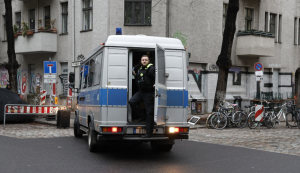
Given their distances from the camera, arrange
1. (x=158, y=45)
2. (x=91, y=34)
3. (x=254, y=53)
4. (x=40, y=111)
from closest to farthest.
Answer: (x=158, y=45) < (x=40, y=111) < (x=91, y=34) < (x=254, y=53)

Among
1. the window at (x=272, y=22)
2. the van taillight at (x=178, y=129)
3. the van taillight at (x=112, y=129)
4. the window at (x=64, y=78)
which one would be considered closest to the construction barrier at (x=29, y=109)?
the van taillight at (x=112, y=129)

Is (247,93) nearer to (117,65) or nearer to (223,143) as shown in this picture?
(223,143)

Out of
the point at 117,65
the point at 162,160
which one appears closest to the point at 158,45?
the point at 117,65

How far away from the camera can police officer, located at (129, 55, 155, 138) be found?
8.30 meters

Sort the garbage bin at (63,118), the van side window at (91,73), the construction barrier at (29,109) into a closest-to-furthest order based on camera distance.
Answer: the van side window at (91,73) → the construction barrier at (29,109) → the garbage bin at (63,118)

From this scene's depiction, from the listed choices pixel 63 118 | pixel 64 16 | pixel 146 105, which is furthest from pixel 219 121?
pixel 64 16

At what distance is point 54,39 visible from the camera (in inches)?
997

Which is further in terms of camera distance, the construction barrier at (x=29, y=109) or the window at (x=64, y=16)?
the window at (x=64, y=16)

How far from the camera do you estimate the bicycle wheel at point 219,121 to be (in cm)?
1620

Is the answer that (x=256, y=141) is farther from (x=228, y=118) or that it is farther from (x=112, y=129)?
(x=112, y=129)

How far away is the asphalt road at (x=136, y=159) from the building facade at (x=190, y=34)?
40.2 feet

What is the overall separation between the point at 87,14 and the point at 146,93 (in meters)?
16.1

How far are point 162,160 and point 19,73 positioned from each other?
22306 mm

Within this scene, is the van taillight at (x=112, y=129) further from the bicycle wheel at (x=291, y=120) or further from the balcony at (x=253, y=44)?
the balcony at (x=253, y=44)
